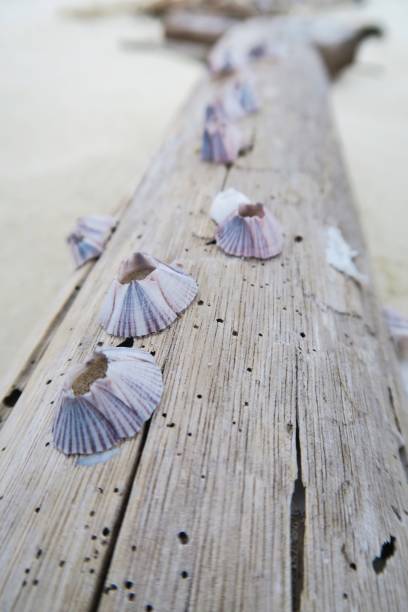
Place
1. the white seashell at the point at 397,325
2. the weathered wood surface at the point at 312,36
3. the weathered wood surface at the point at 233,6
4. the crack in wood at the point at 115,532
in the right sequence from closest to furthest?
the crack in wood at the point at 115,532 → the white seashell at the point at 397,325 → the weathered wood surface at the point at 312,36 → the weathered wood surface at the point at 233,6

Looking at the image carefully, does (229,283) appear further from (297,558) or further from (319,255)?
(297,558)

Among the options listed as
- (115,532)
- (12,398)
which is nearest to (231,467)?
(115,532)

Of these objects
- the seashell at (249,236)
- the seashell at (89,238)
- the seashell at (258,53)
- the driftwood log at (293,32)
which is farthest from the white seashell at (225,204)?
the driftwood log at (293,32)

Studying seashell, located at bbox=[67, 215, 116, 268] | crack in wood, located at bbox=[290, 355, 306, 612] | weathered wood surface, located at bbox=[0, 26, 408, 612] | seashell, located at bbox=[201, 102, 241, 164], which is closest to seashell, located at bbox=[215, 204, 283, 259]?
weathered wood surface, located at bbox=[0, 26, 408, 612]

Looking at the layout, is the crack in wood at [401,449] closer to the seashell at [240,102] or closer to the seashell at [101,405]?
the seashell at [101,405]

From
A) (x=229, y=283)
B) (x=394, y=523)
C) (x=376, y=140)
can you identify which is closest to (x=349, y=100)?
(x=376, y=140)

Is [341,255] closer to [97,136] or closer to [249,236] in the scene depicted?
[249,236]
